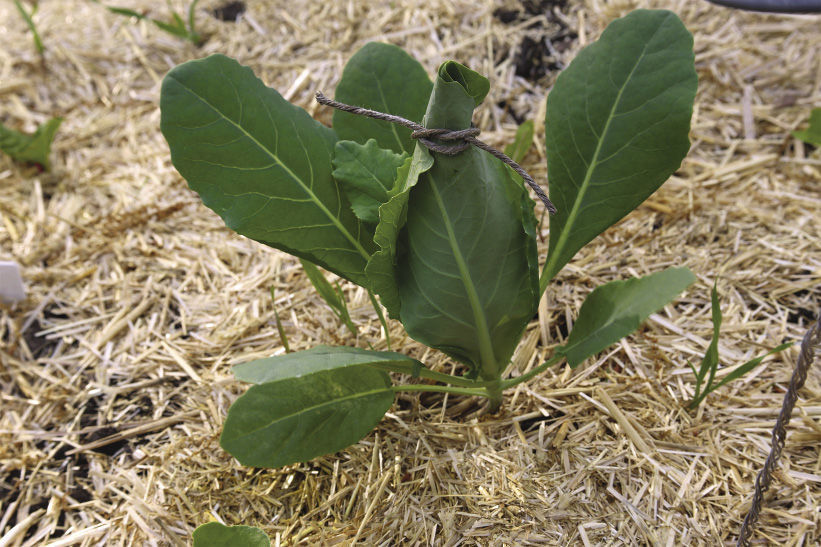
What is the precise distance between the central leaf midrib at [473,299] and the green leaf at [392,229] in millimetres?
36

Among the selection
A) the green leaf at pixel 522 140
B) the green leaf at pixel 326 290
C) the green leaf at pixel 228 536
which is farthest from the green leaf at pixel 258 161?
the green leaf at pixel 522 140

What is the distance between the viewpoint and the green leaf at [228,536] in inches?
32.1

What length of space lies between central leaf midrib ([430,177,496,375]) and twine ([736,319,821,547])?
386 mm

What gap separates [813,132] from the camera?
141 cm

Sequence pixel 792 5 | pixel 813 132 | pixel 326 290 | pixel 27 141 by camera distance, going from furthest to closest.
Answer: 1. pixel 27 141
2. pixel 813 132
3. pixel 326 290
4. pixel 792 5

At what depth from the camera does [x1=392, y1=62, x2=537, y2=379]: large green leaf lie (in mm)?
802

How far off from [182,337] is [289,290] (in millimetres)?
244

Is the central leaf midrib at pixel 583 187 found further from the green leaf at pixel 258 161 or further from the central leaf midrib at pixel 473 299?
the green leaf at pixel 258 161

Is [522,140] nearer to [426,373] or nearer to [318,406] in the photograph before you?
[426,373]

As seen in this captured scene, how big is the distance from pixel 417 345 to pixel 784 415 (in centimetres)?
66

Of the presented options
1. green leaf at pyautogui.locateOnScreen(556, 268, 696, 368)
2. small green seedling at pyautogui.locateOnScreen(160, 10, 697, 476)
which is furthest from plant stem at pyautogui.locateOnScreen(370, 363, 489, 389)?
green leaf at pyautogui.locateOnScreen(556, 268, 696, 368)

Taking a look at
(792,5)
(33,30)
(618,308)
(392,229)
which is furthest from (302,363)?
(33,30)

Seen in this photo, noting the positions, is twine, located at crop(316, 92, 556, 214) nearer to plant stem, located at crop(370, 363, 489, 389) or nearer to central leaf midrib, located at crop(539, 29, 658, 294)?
central leaf midrib, located at crop(539, 29, 658, 294)

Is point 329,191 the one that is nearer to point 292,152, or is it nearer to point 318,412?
point 292,152
